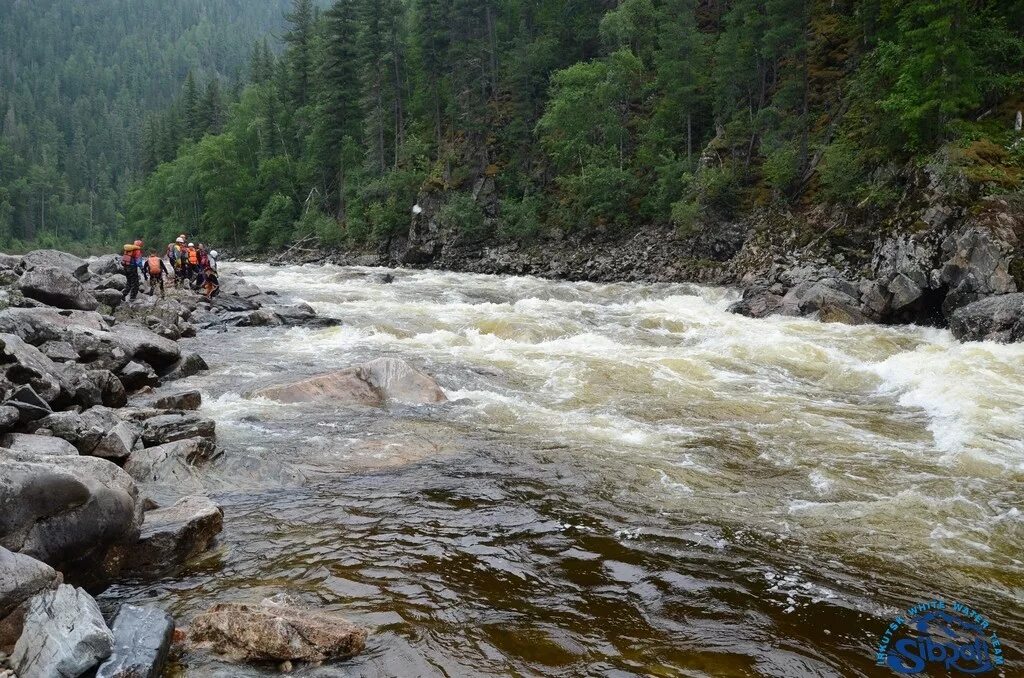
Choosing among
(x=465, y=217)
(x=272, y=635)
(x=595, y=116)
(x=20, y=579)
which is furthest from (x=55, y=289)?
(x=595, y=116)

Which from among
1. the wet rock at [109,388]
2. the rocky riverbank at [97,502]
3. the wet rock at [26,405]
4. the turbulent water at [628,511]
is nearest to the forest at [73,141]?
the rocky riverbank at [97,502]

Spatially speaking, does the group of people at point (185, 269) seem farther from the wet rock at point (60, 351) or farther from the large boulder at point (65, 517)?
the large boulder at point (65, 517)

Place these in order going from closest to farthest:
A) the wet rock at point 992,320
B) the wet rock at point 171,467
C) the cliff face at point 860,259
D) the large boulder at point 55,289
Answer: the wet rock at point 171,467
the wet rock at point 992,320
the large boulder at point 55,289
the cliff face at point 860,259

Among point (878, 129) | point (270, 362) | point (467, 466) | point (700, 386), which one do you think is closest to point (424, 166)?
point (878, 129)

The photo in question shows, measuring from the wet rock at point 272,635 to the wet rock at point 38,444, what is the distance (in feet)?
11.1

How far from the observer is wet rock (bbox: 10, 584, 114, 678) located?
12.1 feet

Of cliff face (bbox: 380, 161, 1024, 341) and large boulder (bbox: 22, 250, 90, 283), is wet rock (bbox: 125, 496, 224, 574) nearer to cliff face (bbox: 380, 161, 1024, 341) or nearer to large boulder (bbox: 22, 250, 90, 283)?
cliff face (bbox: 380, 161, 1024, 341)

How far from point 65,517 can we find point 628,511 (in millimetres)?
4842

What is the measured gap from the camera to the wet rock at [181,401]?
10164mm

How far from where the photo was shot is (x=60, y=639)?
3842 millimetres

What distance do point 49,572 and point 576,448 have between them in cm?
582

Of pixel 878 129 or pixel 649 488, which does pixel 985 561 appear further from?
pixel 878 129

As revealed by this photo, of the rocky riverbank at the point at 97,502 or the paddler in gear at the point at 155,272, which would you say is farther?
the paddler in gear at the point at 155,272

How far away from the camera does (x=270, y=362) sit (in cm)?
1431
